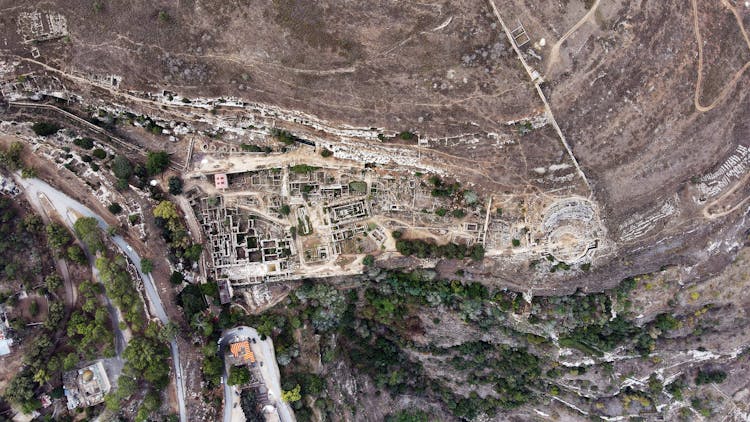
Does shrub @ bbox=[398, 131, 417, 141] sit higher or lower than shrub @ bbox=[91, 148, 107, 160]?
lower

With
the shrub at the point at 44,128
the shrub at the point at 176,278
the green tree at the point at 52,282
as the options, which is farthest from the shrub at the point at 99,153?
the shrub at the point at 176,278

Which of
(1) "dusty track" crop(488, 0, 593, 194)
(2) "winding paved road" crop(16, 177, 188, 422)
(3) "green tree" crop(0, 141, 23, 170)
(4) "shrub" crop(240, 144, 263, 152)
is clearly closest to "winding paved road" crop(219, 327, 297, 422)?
(2) "winding paved road" crop(16, 177, 188, 422)

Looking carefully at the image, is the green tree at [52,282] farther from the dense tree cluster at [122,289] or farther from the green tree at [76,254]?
the dense tree cluster at [122,289]

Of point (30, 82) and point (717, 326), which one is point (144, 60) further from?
point (717, 326)

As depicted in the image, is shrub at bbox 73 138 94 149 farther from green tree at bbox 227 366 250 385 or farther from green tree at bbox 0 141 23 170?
green tree at bbox 227 366 250 385

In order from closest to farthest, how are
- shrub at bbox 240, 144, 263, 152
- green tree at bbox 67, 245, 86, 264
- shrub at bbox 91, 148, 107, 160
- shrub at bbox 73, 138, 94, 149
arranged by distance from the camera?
green tree at bbox 67, 245, 86, 264
shrub at bbox 91, 148, 107, 160
shrub at bbox 73, 138, 94, 149
shrub at bbox 240, 144, 263, 152

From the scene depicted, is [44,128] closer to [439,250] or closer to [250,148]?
[250,148]

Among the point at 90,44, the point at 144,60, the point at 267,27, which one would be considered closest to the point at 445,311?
the point at 267,27
